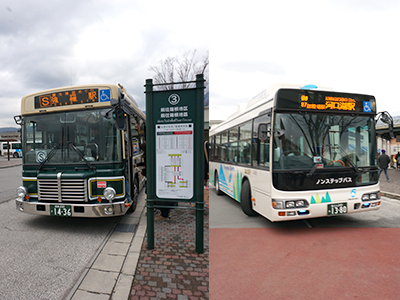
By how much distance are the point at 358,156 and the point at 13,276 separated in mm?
5646

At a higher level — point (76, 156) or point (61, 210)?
point (76, 156)

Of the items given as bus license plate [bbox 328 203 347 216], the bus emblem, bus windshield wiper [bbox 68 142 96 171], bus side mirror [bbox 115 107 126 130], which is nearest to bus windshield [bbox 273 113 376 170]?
bus license plate [bbox 328 203 347 216]

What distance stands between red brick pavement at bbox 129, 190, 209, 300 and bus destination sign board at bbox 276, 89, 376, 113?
2787 millimetres

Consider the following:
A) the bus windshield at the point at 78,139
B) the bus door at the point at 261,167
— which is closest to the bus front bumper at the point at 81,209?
the bus windshield at the point at 78,139

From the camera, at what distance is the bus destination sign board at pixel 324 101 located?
16.7 feet

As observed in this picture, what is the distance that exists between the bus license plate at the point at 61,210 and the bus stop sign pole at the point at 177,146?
182cm

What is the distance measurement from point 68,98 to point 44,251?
2764mm

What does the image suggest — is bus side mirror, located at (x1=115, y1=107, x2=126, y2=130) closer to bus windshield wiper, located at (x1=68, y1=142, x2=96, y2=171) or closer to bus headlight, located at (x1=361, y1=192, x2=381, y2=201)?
bus windshield wiper, located at (x1=68, y1=142, x2=96, y2=171)

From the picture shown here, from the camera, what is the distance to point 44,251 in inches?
173

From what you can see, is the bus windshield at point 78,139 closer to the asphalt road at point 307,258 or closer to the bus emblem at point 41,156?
the bus emblem at point 41,156

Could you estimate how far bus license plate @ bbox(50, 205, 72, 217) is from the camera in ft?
17.4

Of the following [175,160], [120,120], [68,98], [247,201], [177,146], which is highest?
[68,98]

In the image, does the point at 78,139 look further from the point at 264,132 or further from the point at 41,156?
the point at 264,132

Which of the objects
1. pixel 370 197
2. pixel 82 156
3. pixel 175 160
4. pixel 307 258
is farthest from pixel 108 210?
pixel 370 197
